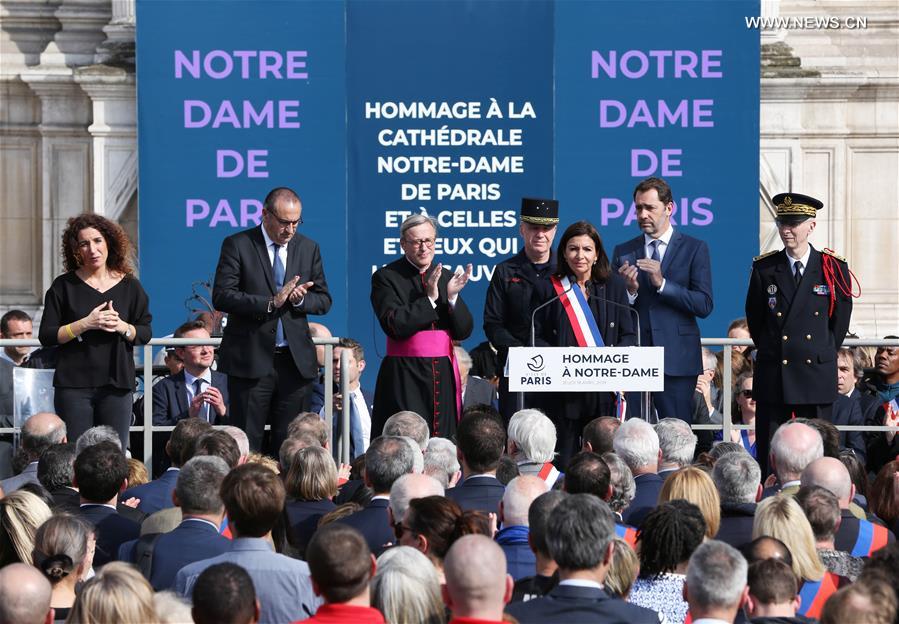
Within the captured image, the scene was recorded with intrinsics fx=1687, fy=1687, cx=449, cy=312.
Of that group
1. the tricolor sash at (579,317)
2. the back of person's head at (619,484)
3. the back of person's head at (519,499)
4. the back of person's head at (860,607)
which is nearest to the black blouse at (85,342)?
the tricolor sash at (579,317)

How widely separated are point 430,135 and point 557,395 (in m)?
4.83

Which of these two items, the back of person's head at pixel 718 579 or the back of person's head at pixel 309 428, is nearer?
the back of person's head at pixel 718 579

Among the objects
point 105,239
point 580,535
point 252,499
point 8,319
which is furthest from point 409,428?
point 8,319

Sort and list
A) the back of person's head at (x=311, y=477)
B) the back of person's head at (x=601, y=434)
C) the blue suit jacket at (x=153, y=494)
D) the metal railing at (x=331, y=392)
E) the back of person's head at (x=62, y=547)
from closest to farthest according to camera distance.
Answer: the back of person's head at (x=62, y=547)
the back of person's head at (x=311, y=477)
the blue suit jacket at (x=153, y=494)
the back of person's head at (x=601, y=434)
the metal railing at (x=331, y=392)

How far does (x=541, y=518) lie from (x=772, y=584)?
856mm

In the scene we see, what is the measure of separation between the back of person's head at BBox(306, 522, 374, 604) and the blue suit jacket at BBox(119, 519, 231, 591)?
1421 mm

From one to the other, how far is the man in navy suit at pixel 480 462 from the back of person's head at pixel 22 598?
2.59m

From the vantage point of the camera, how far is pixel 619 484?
737 cm

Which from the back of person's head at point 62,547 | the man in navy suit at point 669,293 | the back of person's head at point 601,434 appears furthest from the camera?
the man in navy suit at point 669,293

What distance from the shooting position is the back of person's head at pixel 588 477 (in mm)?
7082

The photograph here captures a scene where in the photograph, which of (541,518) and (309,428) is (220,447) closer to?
(309,428)

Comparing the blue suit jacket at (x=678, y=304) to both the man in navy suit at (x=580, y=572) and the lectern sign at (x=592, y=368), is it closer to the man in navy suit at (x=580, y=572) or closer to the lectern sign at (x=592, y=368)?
the lectern sign at (x=592, y=368)

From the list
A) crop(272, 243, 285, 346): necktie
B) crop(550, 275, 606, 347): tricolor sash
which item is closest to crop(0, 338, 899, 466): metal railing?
crop(272, 243, 285, 346): necktie

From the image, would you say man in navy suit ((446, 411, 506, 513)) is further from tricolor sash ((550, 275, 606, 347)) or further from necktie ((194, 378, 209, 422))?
necktie ((194, 378, 209, 422))
